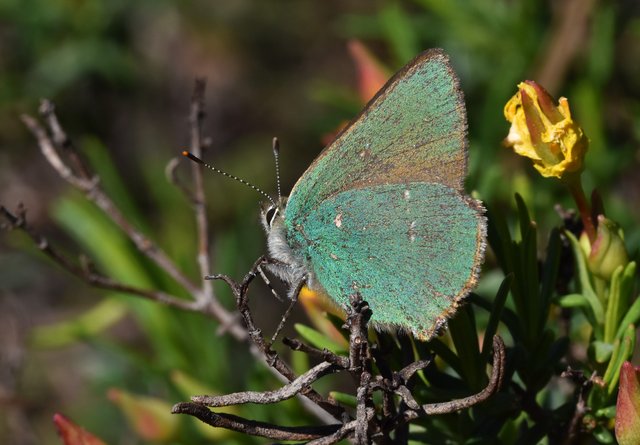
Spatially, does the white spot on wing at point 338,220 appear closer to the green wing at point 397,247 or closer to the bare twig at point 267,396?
the green wing at point 397,247

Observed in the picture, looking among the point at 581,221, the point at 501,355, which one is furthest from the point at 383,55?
the point at 501,355

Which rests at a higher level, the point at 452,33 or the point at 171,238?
the point at 452,33

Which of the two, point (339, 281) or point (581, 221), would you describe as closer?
point (581, 221)

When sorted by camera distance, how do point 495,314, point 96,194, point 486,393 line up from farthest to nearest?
point 96,194
point 495,314
point 486,393

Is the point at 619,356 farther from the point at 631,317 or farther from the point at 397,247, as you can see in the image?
the point at 397,247

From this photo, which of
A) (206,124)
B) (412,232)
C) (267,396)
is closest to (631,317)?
(412,232)

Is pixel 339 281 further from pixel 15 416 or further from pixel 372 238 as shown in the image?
pixel 15 416
